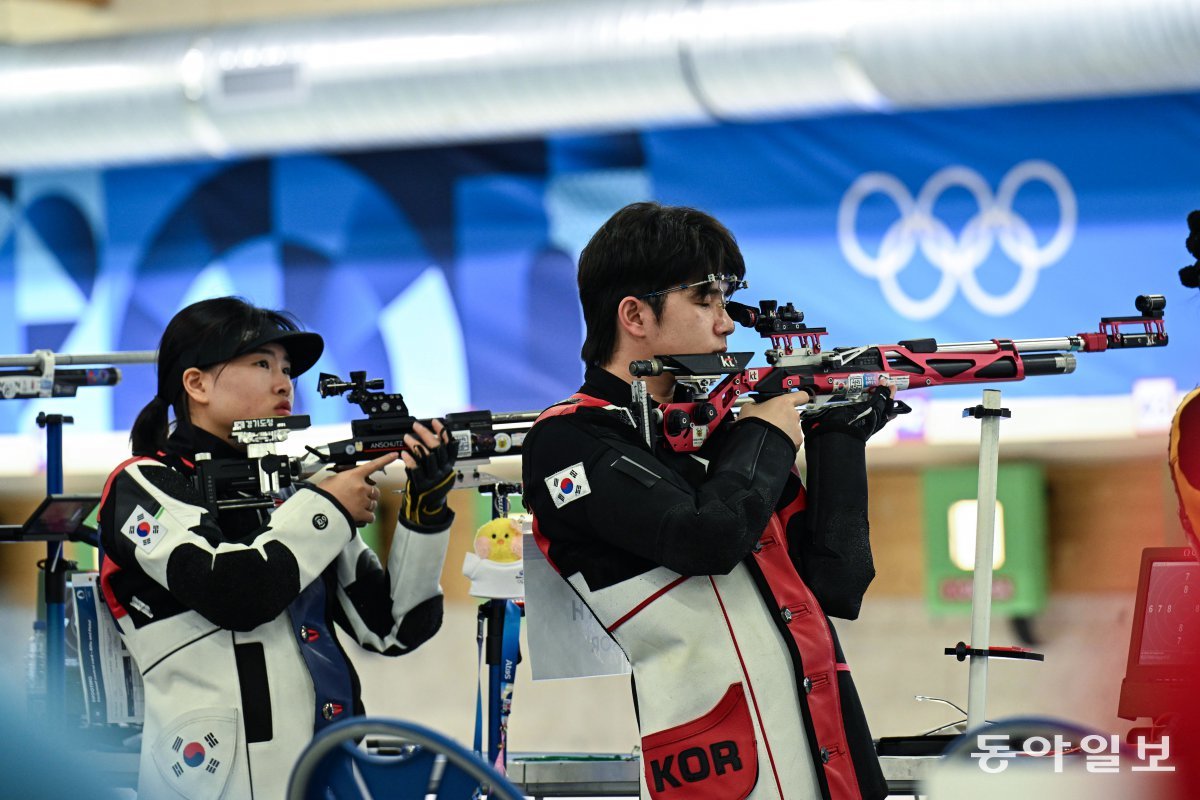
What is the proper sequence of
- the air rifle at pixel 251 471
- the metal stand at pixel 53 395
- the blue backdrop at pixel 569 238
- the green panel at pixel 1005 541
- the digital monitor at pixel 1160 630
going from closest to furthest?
the air rifle at pixel 251 471
the digital monitor at pixel 1160 630
the metal stand at pixel 53 395
the blue backdrop at pixel 569 238
the green panel at pixel 1005 541

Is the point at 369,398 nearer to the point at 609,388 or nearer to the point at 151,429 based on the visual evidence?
the point at 151,429

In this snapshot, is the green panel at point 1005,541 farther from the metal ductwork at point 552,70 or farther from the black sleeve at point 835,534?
the black sleeve at point 835,534

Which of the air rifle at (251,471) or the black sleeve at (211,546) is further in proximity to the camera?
the air rifle at (251,471)

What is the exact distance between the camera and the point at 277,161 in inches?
195

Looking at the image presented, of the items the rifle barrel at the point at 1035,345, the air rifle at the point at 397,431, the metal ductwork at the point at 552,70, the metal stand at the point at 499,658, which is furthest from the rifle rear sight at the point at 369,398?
the metal ductwork at the point at 552,70

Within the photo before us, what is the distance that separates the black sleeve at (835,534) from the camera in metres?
1.96

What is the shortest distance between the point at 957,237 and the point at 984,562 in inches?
68.2

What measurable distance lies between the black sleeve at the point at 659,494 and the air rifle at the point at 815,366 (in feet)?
0.20

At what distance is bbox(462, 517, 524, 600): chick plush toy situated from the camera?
3.09 m

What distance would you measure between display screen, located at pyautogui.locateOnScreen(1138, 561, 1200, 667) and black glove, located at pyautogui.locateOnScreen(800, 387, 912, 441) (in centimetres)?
91

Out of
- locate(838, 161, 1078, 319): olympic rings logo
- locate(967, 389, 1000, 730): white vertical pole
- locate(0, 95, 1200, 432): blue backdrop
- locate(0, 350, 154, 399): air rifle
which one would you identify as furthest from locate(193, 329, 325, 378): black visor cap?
locate(838, 161, 1078, 319): olympic rings logo

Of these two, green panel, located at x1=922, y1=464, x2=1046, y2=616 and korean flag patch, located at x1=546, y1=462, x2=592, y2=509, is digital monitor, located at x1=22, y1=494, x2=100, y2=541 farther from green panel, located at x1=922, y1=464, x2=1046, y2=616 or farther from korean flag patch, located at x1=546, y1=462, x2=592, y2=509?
green panel, located at x1=922, y1=464, x2=1046, y2=616

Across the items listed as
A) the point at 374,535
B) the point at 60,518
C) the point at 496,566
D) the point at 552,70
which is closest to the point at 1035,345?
the point at 496,566

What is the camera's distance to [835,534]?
1968 mm
